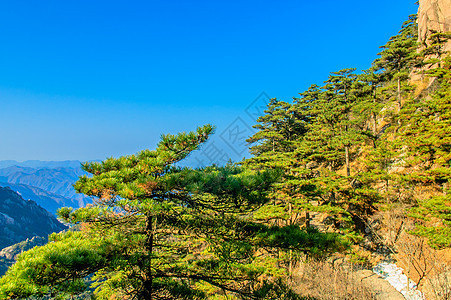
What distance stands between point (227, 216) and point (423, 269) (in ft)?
39.2

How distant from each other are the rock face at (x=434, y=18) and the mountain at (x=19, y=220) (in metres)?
164

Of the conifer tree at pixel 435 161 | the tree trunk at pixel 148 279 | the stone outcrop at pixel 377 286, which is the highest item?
the conifer tree at pixel 435 161

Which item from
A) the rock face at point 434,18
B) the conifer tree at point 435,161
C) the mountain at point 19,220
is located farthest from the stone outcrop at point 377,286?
the mountain at point 19,220

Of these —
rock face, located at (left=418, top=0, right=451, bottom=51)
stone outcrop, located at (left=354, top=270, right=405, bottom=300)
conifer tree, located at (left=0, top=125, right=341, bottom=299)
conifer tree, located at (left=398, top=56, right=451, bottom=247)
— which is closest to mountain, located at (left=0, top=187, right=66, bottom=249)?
conifer tree, located at (left=0, top=125, right=341, bottom=299)

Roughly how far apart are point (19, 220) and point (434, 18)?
18631 cm

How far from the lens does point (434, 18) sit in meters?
23.6

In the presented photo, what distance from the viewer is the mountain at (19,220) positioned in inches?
4542

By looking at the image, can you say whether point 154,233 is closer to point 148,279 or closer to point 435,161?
point 148,279

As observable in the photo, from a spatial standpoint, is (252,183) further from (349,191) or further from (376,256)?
(376,256)

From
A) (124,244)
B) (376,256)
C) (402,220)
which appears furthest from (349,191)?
(124,244)

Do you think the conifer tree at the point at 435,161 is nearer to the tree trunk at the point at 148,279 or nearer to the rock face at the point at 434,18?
the tree trunk at the point at 148,279

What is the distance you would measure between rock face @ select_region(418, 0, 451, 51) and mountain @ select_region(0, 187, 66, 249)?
537 ft

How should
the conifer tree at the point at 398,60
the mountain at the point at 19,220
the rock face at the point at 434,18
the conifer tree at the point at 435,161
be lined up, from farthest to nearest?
the mountain at the point at 19,220
the rock face at the point at 434,18
the conifer tree at the point at 398,60
the conifer tree at the point at 435,161

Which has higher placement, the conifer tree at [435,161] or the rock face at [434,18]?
the rock face at [434,18]
